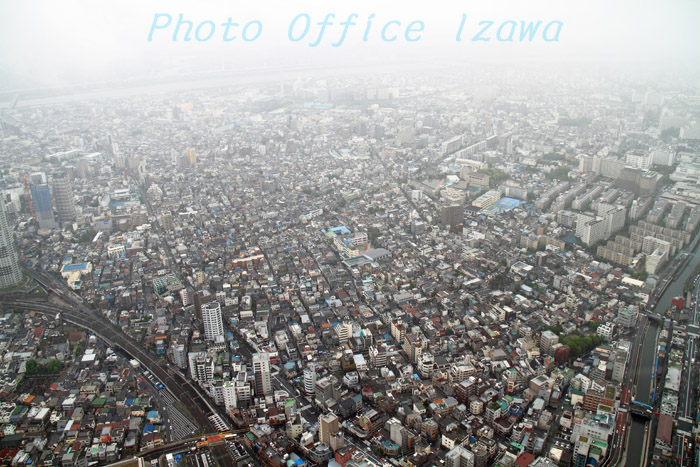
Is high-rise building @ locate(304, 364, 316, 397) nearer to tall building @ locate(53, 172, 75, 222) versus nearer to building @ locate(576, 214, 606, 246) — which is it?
building @ locate(576, 214, 606, 246)

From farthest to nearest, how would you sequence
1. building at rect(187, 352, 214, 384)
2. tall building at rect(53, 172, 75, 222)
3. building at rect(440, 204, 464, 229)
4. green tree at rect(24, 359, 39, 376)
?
1. tall building at rect(53, 172, 75, 222)
2. building at rect(440, 204, 464, 229)
3. green tree at rect(24, 359, 39, 376)
4. building at rect(187, 352, 214, 384)

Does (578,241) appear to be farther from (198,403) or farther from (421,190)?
(198,403)

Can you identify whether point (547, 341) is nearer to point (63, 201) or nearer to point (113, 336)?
point (113, 336)

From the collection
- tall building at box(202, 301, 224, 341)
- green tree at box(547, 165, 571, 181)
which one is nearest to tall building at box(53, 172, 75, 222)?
tall building at box(202, 301, 224, 341)

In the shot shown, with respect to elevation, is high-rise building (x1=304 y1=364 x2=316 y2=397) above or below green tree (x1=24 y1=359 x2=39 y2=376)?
above

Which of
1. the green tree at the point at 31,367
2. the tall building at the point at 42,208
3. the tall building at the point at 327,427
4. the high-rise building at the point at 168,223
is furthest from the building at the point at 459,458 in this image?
the tall building at the point at 42,208

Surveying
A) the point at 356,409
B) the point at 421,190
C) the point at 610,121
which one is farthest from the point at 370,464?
the point at 610,121

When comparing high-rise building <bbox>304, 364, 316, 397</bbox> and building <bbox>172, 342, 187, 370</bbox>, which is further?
building <bbox>172, 342, 187, 370</bbox>

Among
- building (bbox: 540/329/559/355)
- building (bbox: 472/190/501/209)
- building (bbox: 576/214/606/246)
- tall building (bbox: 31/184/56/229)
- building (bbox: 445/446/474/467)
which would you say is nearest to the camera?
building (bbox: 445/446/474/467)
